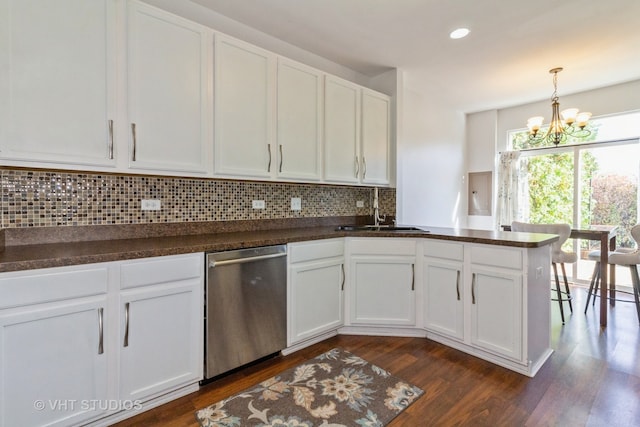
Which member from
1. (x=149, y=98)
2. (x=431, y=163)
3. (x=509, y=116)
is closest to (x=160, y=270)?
(x=149, y=98)

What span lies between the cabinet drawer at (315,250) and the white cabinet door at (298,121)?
61 cm

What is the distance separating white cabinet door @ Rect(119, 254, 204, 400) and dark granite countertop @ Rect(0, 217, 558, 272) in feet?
0.28

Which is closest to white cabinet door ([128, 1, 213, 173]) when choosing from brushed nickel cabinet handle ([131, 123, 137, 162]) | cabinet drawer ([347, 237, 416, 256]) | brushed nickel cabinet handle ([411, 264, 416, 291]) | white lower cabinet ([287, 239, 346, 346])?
brushed nickel cabinet handle ([131, 123, 137, 162])

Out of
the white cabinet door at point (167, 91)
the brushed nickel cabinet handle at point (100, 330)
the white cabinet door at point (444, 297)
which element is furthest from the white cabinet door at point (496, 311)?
the brushed nickel cabinet handle at point (100, 330)

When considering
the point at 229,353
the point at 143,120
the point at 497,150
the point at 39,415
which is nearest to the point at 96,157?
the point at 143,120

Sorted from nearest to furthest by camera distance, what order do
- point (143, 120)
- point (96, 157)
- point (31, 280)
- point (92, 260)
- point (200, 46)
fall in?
1. point (31, 280)
2. point (92, 260)
3. point (96, 157)
4. point (143, 120)
5. point (200, 46)

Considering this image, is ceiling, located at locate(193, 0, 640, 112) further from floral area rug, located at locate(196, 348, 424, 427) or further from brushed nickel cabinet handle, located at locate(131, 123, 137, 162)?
floral area rug, located at locate(196, 348, 424, 427)

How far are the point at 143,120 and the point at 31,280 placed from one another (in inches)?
40.0

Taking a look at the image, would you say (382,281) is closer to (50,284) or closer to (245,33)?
(50,284)

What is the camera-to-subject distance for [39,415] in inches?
54.2

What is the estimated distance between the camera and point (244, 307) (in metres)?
2.00

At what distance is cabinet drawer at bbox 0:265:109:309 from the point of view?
1278 mm

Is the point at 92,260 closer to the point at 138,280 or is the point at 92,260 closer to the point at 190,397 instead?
the point at 138,280

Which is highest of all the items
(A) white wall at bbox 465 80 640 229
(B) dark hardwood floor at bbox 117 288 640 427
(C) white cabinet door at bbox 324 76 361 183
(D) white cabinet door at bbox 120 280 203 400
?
(A) white wall at bbox 465 80 640 229
